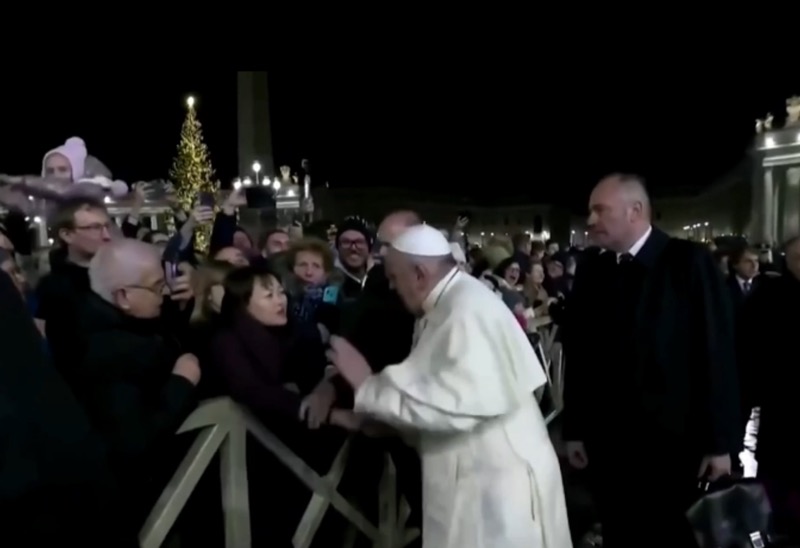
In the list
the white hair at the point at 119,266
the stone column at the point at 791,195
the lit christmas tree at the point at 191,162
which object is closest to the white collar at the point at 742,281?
the white hair at the point at 119,266

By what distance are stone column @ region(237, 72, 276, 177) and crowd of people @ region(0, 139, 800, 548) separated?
21.9m

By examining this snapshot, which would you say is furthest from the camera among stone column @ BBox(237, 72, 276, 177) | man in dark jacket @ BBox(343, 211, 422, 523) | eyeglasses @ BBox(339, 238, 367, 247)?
stone column @ BBox(237, 72, 276, 177)

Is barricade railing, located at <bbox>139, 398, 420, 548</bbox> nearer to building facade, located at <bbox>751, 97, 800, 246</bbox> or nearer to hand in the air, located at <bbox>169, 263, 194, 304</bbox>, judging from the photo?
hand in the air, located at <bbox>169, 263, 194, 304</bbox>

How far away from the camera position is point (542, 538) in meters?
3.68

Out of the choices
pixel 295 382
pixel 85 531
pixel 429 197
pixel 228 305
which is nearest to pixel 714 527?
pixel 295 382

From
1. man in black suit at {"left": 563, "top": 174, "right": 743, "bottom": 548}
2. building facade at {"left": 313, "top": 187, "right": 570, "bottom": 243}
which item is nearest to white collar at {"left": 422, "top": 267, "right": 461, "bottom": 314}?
man in black suit at {"left": 563, "top": 174, "right": 743, "bottom": 548}

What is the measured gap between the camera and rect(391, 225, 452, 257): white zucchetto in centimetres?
373

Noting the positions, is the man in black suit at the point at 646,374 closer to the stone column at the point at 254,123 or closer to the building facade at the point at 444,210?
the stone column at the point at 254,123

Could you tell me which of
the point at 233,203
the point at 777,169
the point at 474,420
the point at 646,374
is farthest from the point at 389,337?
the point at 777,169

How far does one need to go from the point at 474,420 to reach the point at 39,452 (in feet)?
5.99

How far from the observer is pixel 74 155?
6.64m

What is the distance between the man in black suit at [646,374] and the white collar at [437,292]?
55.0 inches

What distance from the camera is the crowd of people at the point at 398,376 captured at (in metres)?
3.21

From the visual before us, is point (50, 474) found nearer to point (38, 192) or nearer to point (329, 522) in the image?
point (329, 522)
